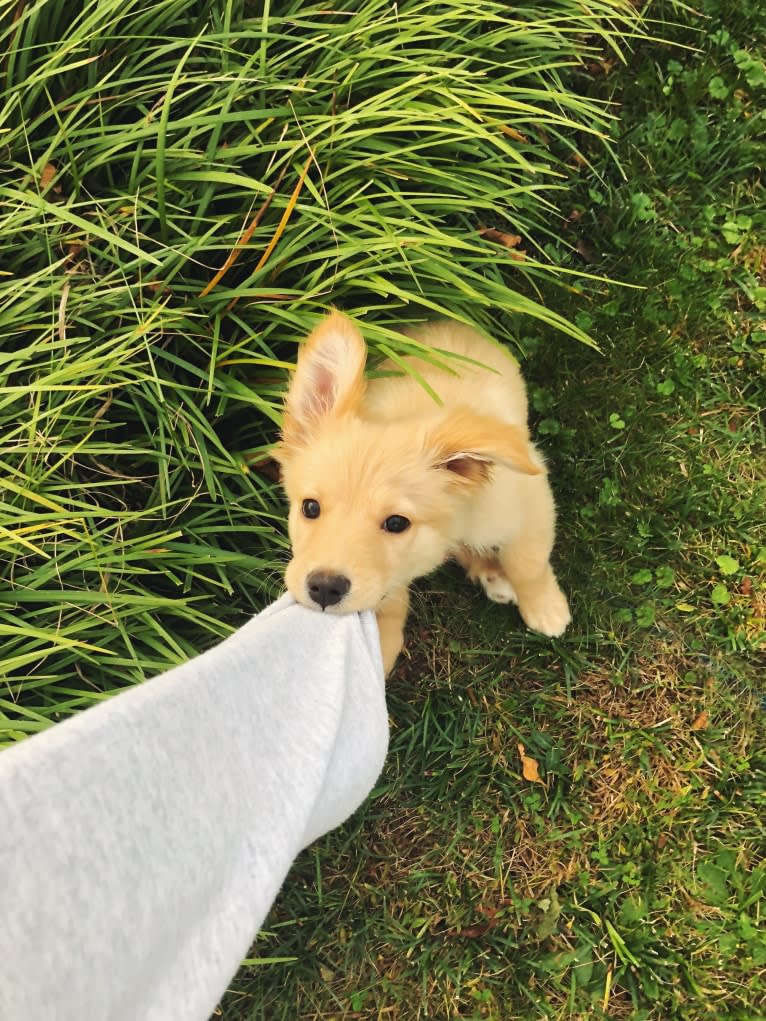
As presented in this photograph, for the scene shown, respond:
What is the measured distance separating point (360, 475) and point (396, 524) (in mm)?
159

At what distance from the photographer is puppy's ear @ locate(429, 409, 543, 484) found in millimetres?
1611

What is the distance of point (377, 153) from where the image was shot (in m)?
2.26

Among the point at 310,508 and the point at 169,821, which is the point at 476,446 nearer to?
the point at 310,508

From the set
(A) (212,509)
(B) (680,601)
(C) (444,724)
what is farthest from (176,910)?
(B) (680,601)

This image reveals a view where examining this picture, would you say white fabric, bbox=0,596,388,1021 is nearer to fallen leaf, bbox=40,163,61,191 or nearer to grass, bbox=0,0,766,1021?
grass, bbox=0,0,766,1021

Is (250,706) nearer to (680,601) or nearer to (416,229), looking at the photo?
(416,229)

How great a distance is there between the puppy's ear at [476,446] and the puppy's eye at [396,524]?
0.17 metres

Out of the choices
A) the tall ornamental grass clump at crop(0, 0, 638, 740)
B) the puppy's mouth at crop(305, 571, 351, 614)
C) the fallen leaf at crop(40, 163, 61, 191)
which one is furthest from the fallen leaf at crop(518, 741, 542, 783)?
the fallen leaf at crop(40, 163, 61, 191)

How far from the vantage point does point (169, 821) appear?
3.39ft

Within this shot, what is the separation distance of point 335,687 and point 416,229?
1430 millimetres

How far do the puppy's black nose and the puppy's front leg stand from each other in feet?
1.88

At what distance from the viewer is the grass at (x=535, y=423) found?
6.70 ft

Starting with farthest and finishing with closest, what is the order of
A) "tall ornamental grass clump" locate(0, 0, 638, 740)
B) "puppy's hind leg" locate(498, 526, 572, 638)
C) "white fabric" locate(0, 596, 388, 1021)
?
"puppy's hind leg" locate(498, 526, 572, 638), "tall ornamental grass clump" locate(0, 0, 638, 740), "white fabric" locate(0, 596, 388, 1021)

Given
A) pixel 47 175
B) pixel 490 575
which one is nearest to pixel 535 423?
pixel 490 575
